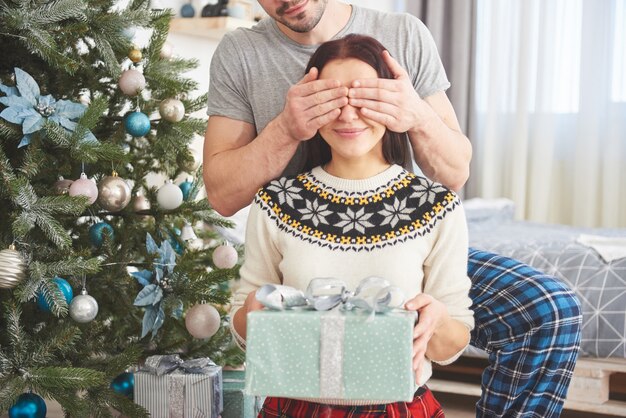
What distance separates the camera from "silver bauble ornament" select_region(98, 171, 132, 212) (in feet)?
6.55

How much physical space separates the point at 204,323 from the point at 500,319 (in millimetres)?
727

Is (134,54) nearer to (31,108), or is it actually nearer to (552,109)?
(31,108)

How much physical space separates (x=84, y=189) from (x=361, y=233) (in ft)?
2.71

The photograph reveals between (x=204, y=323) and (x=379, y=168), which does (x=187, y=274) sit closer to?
(x=204, y=323)

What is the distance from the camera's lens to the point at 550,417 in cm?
164

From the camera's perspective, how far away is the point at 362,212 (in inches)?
52.9

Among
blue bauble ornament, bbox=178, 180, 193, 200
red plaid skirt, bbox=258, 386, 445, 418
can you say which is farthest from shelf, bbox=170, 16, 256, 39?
red plaid skirt, bbox=258, 386, 445, 418

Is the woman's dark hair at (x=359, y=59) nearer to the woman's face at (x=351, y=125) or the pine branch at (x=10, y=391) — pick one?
the woman's face at (x=351, y=125)

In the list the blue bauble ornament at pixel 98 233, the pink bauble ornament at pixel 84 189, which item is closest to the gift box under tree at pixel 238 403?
the blue bauble ornament at pixel 98 233

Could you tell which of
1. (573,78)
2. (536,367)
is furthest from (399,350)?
(573,78)

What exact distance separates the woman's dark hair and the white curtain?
3037mm

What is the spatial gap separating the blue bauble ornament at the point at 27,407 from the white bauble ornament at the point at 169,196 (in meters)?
0.55

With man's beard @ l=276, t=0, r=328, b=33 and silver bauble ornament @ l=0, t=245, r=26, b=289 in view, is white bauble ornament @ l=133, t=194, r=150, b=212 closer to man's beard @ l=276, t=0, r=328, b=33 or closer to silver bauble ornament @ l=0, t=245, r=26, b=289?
silver bauble ornament @ l=0, t=245, r=26, b=289

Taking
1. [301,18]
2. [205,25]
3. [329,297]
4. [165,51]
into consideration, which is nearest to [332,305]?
[329,297]
